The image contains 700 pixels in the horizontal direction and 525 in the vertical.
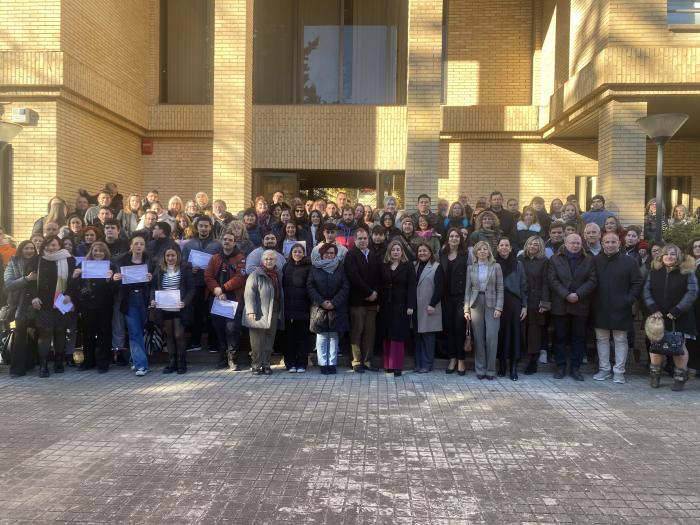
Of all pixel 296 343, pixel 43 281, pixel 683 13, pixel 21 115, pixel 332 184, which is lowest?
pixel 296 343

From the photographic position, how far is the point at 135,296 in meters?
8.64

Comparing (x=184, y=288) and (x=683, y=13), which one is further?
(x=683, y=13)

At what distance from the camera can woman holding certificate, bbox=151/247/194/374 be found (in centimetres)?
858

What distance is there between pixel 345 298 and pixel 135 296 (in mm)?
2981

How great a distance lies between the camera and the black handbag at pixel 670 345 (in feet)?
26.1

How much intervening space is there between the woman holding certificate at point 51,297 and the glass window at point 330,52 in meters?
10.1

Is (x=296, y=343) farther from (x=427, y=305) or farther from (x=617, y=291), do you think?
(x=617, y=291)

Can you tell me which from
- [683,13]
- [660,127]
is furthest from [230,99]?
[683,13]

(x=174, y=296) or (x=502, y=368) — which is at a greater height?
(x=174, y=296)

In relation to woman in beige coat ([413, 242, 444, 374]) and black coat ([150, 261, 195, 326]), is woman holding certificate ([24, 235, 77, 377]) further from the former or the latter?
woman in beige coat ([413, 242, 444, 374])

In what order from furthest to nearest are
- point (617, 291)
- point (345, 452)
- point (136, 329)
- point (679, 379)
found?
point (136, 329)
point (617, 291)
point (679, 379)
point (345, 452)

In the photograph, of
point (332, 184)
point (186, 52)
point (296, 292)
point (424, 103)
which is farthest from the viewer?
point (186, 52)

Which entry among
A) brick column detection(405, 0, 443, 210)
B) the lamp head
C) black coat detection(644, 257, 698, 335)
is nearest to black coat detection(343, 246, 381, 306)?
black coat detection(644, 257, 698, 335)

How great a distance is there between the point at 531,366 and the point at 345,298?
9.51 ft
